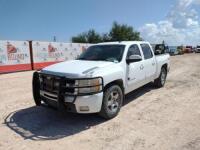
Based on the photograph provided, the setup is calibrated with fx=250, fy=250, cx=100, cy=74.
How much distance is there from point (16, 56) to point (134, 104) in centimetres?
1271

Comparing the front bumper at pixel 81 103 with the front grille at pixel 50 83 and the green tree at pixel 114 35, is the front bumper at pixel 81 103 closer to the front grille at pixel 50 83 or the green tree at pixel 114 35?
the front grille at pixel 50 83

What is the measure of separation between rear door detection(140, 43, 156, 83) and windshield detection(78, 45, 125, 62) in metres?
1.24

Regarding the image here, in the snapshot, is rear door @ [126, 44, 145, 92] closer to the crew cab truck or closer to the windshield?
the crew cab truck

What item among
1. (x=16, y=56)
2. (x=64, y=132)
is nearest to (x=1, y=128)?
(x=64, y=132)

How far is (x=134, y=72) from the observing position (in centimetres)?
713

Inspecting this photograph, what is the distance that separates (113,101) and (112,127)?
0.79 meters

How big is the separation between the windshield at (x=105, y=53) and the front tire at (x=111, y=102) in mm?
914

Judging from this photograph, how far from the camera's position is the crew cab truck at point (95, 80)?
5.41m

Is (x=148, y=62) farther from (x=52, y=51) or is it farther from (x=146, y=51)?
(x=52, y=51)

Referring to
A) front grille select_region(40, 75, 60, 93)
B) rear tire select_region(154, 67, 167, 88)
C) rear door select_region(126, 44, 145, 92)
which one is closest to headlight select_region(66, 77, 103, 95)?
front grille select_region(40, 75, 60, 93)

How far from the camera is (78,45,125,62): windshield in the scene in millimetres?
6836

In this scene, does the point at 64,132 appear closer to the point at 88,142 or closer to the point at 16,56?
the point at 88,142

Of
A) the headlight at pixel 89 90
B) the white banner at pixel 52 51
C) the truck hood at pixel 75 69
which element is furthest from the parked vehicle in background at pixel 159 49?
the white banner at pixel 52 51

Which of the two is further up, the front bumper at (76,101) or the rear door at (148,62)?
the rear door at (148,62)
